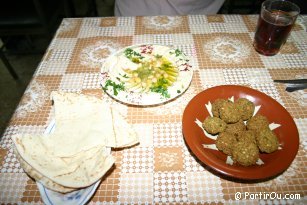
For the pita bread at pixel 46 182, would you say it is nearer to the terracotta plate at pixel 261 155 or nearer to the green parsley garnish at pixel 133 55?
the terracotta plate at pixel 261 155

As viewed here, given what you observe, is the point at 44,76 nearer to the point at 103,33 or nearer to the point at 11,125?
the point at 11,125

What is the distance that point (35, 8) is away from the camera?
2.76m

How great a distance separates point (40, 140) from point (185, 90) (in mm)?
715

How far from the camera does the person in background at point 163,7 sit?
2217mm

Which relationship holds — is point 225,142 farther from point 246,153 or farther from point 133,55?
point 133,55

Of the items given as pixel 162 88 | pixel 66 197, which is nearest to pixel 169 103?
pixel 162 88

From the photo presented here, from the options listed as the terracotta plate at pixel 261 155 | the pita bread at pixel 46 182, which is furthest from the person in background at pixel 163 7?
the pita bread at pixel 46 182

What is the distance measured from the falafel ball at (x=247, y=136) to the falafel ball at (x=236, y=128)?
17 mm

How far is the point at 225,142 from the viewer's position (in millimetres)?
945

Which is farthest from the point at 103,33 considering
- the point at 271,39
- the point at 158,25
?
the point at 271,39

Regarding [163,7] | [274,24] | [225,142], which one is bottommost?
[163,7]

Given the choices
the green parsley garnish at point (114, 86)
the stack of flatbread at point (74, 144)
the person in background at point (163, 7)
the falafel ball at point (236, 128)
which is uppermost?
the stack of flatbread at point (74, 144)

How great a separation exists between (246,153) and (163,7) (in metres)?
1.75

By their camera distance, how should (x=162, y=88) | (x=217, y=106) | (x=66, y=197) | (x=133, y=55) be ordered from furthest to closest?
(x=133, y=55) < (x=162, y=88) < (x=217, y=106) < (x=66, y=197)
